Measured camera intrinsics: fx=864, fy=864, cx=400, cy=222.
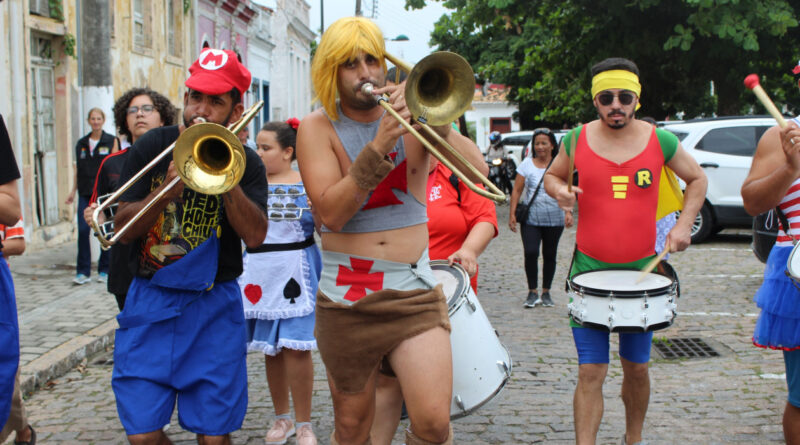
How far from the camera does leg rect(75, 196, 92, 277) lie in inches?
364

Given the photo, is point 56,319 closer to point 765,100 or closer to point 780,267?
point 780,267

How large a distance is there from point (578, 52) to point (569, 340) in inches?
534

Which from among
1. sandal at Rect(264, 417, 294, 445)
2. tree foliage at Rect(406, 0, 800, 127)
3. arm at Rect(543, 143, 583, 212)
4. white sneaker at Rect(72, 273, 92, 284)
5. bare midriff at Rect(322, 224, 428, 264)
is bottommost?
sandal at Rect(264, 417, 294, 445)

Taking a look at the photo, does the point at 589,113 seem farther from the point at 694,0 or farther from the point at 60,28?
the point at 60,28

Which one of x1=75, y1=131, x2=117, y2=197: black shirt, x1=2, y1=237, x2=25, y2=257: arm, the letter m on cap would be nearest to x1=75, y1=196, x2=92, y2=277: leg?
x1=75, y1=131, x2=117, y2=197: black shirt

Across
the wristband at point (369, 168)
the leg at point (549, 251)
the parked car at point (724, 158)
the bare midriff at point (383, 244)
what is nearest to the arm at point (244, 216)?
the bare midriff at point (383, 244)

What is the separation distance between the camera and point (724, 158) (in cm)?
1302

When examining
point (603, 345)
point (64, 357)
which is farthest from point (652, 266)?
point (64, 357)

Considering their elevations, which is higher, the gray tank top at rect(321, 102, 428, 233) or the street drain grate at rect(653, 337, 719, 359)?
the gray tank top at rect(321, 102, 428, 233)

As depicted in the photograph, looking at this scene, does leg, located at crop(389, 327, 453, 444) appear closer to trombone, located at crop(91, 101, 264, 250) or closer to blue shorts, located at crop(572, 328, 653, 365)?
trombone, located at crop(91, 101, 264, 250)

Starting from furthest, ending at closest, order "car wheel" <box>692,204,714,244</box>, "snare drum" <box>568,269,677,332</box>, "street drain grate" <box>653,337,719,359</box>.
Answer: "car wheel" <box>692,204,714,244</box>
"street drain grate" <box>653,337,719,359</box>
"snare drum" <box>568,269,677,332</box>

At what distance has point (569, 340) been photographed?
714 centimetres

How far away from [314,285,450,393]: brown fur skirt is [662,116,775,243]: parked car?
10687 mm

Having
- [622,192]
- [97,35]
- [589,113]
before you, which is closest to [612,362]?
[622,192]
